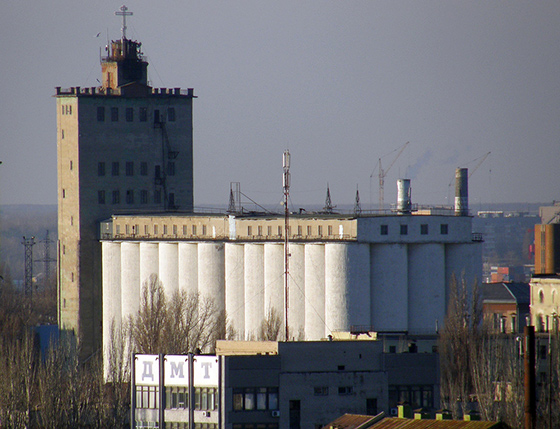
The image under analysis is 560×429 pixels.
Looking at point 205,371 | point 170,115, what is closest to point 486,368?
point 205,371

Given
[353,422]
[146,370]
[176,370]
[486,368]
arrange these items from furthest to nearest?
[486,368]
[146,370]
[176,370]
[353,422]

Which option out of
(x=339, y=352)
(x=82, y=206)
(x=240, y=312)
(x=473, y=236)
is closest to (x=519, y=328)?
(x=473, y=236)

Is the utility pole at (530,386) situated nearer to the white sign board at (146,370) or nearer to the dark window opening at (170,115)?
the white sign board at (146,370)

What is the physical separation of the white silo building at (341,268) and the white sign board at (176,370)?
23.1m

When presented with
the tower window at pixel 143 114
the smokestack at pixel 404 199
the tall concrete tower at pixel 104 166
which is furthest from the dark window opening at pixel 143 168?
the smokestack at pixel 404 199

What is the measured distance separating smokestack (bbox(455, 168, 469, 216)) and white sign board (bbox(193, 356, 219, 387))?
3639 cm

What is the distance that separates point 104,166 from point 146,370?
45.8 metres

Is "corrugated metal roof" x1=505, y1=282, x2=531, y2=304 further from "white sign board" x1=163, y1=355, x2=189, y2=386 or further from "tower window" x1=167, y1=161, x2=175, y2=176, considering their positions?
"white sign board" x1=163, y1=355, x2=189, y2=386

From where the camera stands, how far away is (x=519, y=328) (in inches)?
4040

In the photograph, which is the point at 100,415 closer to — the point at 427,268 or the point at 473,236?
the point at 427,268

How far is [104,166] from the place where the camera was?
353 feet

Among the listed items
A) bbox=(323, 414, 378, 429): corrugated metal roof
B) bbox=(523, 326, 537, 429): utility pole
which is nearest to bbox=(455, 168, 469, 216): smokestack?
bbox=(323, 414, 378, 429): corrugated metal roof

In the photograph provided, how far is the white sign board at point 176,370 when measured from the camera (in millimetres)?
61969

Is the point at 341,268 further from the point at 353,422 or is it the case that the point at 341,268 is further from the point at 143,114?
the point at 353,422
